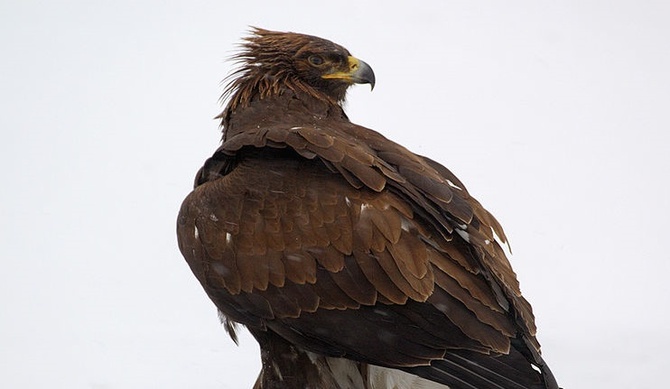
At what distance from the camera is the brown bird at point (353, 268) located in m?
5.18

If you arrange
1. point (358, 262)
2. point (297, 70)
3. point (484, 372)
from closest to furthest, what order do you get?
point (484, 372)
point (358, 262)
point (297, 70)

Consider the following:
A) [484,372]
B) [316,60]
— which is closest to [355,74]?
[316,60]

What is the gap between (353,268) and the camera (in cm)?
525

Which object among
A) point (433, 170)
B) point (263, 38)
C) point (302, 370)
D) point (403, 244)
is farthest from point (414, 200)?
point (263, 38)

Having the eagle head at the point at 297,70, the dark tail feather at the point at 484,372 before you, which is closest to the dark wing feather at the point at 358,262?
the dark tail feather at the point at 484,372

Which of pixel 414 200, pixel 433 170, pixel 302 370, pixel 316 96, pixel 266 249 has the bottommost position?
pixel 302 370

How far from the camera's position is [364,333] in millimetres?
5258

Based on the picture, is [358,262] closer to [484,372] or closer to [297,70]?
[484,372]

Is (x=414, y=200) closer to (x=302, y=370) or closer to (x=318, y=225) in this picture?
(x=318, y=225)

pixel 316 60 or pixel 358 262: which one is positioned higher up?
pixel 316 60

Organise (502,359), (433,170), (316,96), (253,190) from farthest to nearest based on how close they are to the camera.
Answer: (316,96) → (433,170) → (253,190) → (502,359)

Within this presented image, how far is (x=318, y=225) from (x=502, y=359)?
102 centimetres

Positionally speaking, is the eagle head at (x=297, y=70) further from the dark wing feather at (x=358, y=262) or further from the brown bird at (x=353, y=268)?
the dark wing feather at (x=358, y=262)

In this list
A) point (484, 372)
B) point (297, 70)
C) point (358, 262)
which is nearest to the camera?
point (484, 372)
